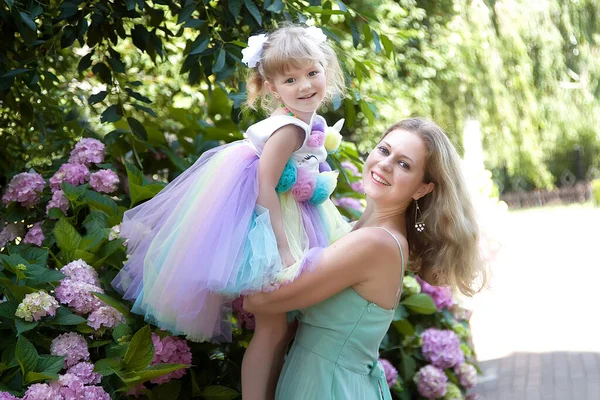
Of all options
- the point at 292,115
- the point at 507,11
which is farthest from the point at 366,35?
the point at 507,11

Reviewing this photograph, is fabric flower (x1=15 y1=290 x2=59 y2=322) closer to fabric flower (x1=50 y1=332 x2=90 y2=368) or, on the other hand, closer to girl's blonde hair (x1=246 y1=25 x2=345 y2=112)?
fabric flower (x1=50 y1=332 x2=90 y2=368)

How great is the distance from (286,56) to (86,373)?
111 centimetres

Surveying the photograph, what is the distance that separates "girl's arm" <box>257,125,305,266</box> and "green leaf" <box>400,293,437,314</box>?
1617mm

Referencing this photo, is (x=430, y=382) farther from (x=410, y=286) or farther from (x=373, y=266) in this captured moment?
(x=373, y=266)

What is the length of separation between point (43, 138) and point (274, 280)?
203cm

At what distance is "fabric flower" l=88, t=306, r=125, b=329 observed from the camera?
2451 mm

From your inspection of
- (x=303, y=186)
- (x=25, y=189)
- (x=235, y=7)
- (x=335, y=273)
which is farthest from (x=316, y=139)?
(x=25, y=189)

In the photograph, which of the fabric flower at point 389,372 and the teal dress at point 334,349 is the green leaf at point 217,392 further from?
the fabric flower at point 389,372

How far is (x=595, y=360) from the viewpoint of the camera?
18.8 feet

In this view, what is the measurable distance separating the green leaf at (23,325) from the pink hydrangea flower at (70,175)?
898 millimetres

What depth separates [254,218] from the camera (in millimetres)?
2279

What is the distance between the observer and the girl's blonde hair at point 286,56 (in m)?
2.28

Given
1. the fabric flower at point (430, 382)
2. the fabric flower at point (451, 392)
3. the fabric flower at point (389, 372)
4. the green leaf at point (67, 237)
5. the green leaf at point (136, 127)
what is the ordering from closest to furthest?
the green leaf at point (67, 237) → the green leaf at point (136, 127) → the fabric flower at point (389, 372) → the fabric flower at point (430, 382) → the fabric flower at point (451, 392)

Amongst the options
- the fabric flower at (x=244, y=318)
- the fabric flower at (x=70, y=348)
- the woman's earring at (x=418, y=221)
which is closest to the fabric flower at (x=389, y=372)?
the fabric flower at (x=244, y=318)
